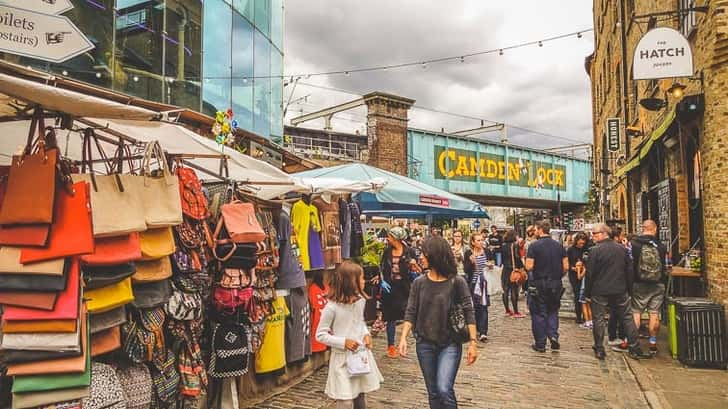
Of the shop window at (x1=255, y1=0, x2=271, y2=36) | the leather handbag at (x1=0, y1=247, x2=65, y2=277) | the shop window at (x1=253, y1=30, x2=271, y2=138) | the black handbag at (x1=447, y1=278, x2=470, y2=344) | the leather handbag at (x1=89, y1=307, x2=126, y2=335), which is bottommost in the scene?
the black handbag at (x1=447, y1=278, x2=470, y2=344)

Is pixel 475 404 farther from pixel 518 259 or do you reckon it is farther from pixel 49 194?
pixel 518 259

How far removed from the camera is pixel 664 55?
8375mm

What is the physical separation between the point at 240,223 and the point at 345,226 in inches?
128

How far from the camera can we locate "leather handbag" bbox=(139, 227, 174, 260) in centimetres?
367

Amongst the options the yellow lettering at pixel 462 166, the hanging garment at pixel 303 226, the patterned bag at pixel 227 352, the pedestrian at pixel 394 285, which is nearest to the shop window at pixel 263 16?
the pedestrian at pixel 394 285

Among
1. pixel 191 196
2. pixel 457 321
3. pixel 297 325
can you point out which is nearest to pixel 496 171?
pixel 297 325

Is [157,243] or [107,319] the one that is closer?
[107,319]

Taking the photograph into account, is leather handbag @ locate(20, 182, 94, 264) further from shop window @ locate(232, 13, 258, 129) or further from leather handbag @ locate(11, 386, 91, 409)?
shop window @ locate(232, 13, 258, 129)

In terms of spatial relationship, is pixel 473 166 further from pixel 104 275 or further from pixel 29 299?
pixel 29 299

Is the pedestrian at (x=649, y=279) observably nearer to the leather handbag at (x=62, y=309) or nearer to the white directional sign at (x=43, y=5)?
the leather handbag at (x=62, y=309)

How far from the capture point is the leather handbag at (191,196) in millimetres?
4391

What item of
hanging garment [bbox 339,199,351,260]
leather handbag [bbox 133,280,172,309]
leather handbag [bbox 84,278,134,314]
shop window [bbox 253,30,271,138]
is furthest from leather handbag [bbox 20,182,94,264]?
shop window [bbox 253,30,271,138]

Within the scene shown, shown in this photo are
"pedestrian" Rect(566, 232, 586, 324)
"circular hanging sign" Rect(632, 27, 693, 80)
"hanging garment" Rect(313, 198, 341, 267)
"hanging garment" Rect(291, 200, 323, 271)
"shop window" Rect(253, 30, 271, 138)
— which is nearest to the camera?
"hanging garment" Rect(291, 200, 323, 271)

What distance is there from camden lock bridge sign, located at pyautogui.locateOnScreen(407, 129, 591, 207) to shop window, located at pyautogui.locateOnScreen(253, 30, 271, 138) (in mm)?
10132
